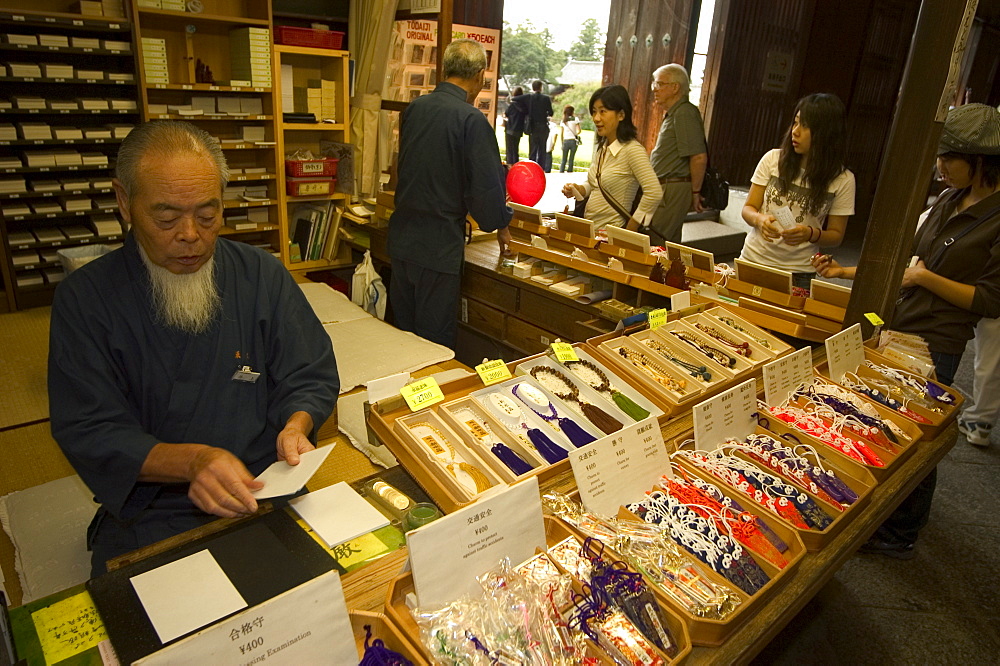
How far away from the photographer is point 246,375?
1.51 meters

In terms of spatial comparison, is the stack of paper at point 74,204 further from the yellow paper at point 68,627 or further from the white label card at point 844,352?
the white label card at point 844,352

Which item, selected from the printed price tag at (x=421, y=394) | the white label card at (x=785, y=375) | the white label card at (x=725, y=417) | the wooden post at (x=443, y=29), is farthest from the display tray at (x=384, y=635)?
the wooden post at (x=443, y=29)

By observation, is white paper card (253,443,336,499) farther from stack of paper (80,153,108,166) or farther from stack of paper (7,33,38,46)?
stack of paper (7,33,38,46)

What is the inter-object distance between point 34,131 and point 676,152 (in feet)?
12.2

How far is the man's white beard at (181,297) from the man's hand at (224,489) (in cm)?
38

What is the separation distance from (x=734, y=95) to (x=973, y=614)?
565 centimetres

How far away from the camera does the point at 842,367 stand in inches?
78.3

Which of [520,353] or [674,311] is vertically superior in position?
[674,311]

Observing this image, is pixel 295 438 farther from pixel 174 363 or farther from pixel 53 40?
pixel 53 40

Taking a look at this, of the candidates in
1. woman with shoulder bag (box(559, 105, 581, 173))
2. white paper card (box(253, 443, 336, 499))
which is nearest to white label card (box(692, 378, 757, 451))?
white paper card (box(253, 443, 336, 499))

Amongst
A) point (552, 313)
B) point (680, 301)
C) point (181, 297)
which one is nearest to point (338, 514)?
point (181, 297)

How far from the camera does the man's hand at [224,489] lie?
3.89 ft

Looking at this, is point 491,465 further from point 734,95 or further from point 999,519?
→ point 734,95

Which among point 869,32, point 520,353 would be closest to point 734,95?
point 869,32
